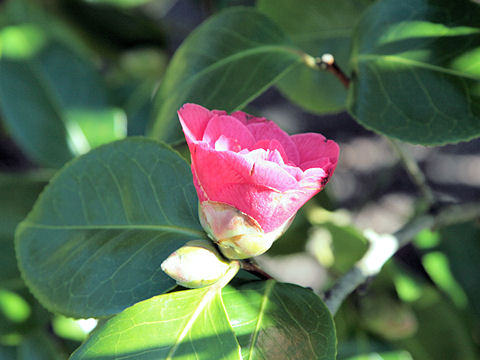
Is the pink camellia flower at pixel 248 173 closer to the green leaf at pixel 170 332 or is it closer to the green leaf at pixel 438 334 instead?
the green leaf at pixel 170 332

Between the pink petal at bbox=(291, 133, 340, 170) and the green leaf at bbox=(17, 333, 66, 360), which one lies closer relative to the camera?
the pink petal at bbox=(291, 133, 340, 170)

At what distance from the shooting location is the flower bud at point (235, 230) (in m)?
0.42

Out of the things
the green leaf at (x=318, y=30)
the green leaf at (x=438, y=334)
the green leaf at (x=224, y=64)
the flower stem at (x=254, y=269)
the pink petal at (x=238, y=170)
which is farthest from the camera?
the green leaf at (x=438, y=334)

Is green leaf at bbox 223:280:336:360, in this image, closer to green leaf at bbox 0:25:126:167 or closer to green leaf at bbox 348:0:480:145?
green leaf at bbox 348:0:480:145

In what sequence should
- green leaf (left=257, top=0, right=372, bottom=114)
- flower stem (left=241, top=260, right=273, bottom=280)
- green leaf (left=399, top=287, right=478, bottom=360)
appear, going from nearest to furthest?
flower stem (left=241, top=260, right=273, bottom=280) → green leaf (left=257, top=0, right=372, bottom=114) → green leaf (left=399, top=287, right=478, bottom=360)

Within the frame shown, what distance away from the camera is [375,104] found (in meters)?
0.59

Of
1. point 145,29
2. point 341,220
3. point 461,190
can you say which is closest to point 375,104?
point 341,220

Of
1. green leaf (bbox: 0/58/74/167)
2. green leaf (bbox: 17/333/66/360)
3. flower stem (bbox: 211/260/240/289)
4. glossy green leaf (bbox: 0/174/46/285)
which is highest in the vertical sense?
flower stem (bbox: 211/260/240/289)

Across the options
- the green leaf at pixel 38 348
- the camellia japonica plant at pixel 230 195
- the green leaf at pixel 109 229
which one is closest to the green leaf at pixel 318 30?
the camellia japonica plant at pixel 230 195

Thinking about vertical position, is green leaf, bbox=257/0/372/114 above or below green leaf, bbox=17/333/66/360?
above

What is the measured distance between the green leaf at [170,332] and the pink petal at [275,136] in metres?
0.14

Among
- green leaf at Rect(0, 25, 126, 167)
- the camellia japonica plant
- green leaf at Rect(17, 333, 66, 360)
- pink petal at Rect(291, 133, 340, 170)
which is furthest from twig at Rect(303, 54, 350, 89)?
green leaf at Rect(17, 333, 66, 360)

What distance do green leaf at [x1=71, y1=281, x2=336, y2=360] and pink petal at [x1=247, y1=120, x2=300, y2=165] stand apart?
0.14 m

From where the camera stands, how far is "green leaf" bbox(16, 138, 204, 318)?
530mm
